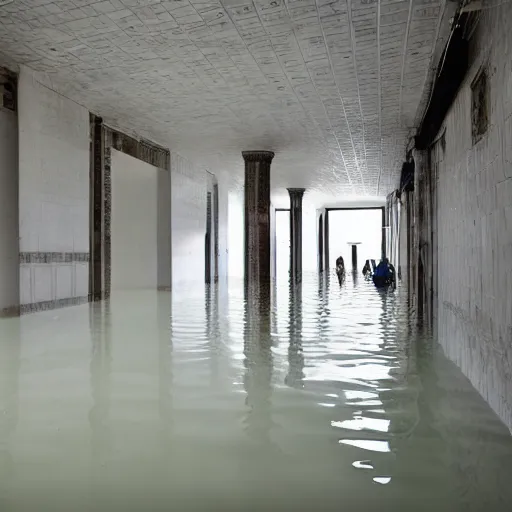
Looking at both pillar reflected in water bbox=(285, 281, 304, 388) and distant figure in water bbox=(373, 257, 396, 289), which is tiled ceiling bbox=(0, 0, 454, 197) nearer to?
distant figure in water bbox=(373, 257, 396, 289)

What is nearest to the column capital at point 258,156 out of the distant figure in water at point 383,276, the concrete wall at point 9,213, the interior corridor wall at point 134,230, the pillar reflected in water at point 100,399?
the interior corridor wall at point 134,230

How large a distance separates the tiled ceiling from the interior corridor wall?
2174 millimetres

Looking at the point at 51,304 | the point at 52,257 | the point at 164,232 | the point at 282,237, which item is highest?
the point at 282,237

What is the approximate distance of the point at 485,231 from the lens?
4.29m

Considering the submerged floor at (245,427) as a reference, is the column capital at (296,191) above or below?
above

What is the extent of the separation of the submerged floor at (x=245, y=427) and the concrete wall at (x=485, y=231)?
232mm

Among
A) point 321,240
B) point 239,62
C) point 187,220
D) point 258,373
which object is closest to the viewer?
point 258,373

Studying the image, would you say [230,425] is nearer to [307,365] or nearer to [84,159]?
[307,365]

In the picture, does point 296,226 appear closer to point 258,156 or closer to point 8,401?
point 258,156

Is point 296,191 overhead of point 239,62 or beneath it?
beneath

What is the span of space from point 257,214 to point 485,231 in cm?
1195

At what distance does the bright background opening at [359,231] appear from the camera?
116 feet

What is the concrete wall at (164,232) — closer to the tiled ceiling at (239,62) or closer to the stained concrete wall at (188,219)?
the stained concrete wall at (188,219)

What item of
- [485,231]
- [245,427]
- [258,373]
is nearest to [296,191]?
[258,373]
